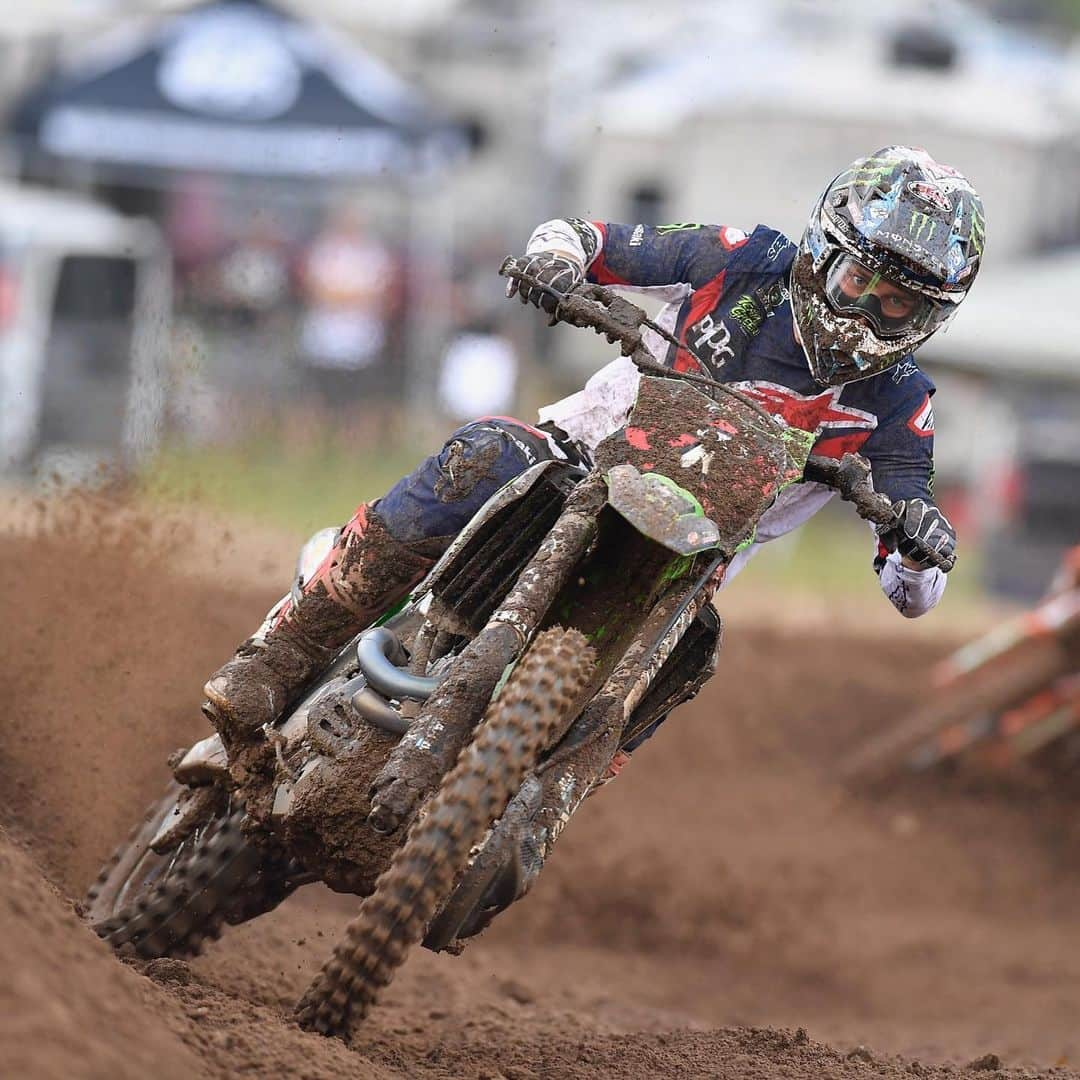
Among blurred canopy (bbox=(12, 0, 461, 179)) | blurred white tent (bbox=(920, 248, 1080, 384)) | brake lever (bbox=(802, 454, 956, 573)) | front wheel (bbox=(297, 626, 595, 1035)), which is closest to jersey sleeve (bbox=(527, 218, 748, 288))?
brake lever (bbox=(802, 454, 956, 573))

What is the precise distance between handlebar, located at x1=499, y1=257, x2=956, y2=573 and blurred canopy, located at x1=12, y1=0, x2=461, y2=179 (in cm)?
1195

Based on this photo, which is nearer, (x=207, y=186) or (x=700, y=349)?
(x=700, y=349)

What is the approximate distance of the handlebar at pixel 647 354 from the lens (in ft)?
15.0

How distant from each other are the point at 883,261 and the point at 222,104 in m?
12.8

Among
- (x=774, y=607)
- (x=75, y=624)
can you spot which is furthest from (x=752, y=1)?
(x=75, y=624)

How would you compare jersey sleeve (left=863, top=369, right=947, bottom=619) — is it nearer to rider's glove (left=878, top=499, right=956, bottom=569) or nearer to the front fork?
rider's glove (left=878, top=499, right=956, bottom=569)

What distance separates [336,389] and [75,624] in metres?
9.67

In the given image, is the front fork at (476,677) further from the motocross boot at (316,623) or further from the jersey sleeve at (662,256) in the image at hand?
the jersey sleeve at (662,256)

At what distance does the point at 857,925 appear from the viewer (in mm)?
9469

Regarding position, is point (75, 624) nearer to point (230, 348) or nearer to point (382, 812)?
point (382, 812)

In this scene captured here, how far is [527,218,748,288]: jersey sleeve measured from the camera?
5199 mm

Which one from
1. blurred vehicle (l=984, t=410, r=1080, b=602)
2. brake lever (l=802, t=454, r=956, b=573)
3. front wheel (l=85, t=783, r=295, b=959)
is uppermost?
brake lever (l=802, t=454, r=956, b=573)

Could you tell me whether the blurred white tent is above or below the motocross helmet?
below

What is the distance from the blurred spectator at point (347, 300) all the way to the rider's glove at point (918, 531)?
12.3m
